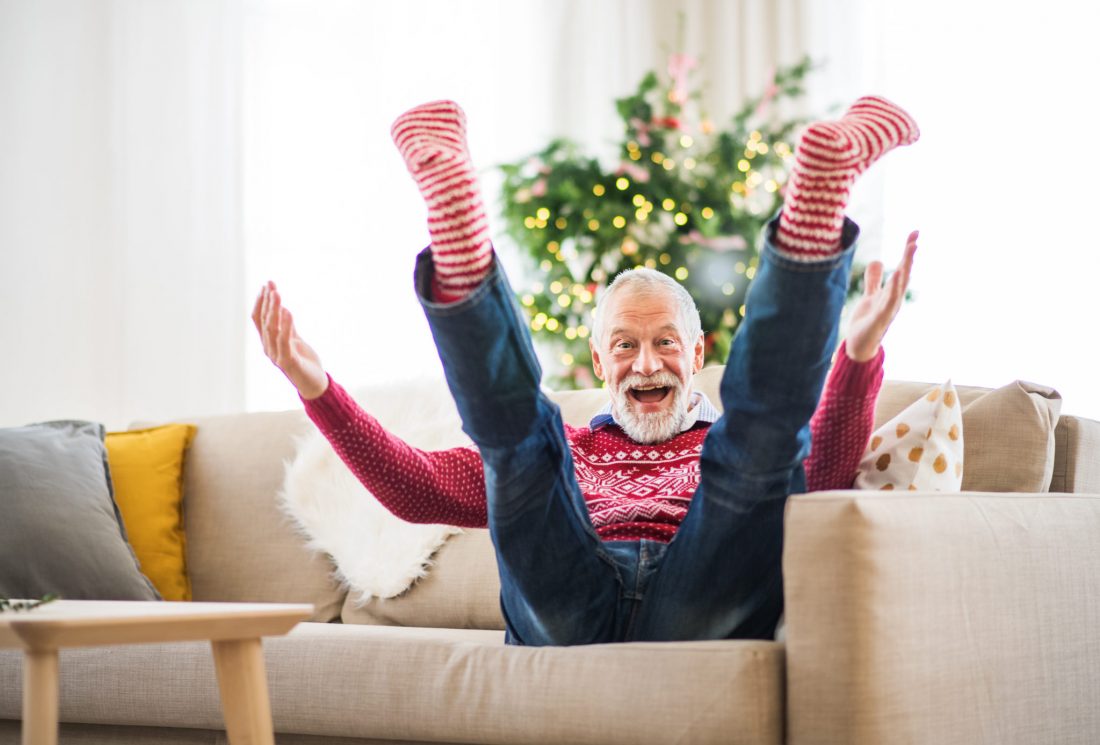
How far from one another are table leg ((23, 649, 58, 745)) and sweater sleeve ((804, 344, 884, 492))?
3.32ft

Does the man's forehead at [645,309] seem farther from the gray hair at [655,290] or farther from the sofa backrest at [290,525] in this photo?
the sofa backrest at [290,525]

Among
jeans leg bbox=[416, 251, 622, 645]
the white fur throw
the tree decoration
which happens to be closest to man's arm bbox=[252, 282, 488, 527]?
jeans leg bbox=[416, 251, 622, 645]

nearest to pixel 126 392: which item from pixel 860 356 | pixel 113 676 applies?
pixel 113 676

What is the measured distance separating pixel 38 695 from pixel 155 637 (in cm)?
11

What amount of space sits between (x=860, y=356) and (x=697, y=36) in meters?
3.30

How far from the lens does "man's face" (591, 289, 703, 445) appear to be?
1.88 metres

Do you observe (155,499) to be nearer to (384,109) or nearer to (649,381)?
(649,381)

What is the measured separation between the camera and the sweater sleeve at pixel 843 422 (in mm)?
1612

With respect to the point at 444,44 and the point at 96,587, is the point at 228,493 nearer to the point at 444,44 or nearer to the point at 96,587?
the point at 96,587

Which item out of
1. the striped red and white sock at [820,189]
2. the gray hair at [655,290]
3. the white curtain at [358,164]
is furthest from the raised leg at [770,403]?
the white curtain at [358,164]

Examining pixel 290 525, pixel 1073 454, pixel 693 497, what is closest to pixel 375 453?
pixel 693 497

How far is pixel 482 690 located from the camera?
1.53 m

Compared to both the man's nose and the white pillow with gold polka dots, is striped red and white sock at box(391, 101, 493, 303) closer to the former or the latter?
the man's nose

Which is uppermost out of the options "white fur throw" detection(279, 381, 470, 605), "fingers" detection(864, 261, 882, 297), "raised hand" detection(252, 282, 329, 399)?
"fingers" detection(864, 261, 882, 297)
